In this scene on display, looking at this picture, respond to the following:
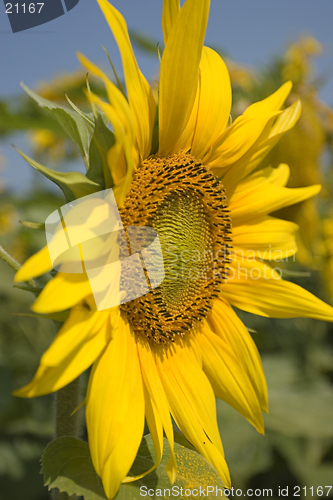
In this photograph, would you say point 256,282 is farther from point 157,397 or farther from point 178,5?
point 178,5

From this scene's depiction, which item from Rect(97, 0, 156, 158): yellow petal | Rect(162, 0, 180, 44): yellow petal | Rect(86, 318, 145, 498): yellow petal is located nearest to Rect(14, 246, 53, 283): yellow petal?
Rect(86, 318, 145, 498): yellow petal

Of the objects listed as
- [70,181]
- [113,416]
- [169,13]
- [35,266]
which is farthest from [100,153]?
[113,416]

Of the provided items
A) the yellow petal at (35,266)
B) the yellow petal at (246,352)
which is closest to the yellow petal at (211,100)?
the yellow petal at (246,352)

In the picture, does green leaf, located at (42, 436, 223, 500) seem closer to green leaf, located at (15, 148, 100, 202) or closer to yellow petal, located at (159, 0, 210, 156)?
green leaf, located at (15, 148, 100, 202)

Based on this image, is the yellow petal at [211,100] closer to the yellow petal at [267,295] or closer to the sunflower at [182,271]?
the sunflower at [182,271]

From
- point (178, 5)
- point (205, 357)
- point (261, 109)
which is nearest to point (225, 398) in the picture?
point (205, 357)
